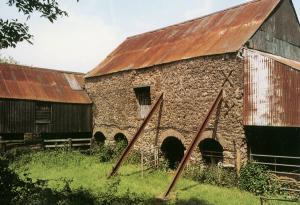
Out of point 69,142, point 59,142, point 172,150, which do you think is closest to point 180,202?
point 172,150

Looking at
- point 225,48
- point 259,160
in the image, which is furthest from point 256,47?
point 259,160

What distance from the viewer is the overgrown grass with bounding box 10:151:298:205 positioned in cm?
1290

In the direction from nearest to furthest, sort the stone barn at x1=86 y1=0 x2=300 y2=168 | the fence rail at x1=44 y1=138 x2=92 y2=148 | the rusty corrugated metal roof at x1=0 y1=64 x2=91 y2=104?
the stone barn at x1=86 y1=0 x2=300 y2=168 → the rusty corrugated metal roof at x1=0 y1=64 x2=91 y2=104 → the fence rail at x1=44 y1=138 x2=92 y2=148

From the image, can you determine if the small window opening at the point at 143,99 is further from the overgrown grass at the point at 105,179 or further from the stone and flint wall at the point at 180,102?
the overgrown grass at the point at 105,179

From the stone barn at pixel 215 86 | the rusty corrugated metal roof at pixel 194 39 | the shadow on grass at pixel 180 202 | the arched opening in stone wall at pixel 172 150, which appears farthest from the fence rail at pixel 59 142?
the shadow on grass at pixel 180 202

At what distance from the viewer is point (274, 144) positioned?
1664cm

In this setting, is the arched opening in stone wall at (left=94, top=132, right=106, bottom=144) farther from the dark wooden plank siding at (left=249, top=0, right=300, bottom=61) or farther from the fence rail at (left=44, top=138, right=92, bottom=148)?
the dark wooden plank siding at (left=249, top=0, right=300, bottom=61)

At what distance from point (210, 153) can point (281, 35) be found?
6.89 metres

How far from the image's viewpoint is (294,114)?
1371 centimetres

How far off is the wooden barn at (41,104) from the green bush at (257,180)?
1247 cm

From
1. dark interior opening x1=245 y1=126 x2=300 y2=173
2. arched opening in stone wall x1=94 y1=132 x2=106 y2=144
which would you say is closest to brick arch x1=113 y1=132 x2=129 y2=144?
arched opening in stone wall x1=94 y1=132 x2=106 y2=144

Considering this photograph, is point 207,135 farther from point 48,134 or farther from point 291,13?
point 48,134

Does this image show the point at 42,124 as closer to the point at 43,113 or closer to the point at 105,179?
the point at 43,113

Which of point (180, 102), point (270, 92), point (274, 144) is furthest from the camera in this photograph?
point (180, 102)
